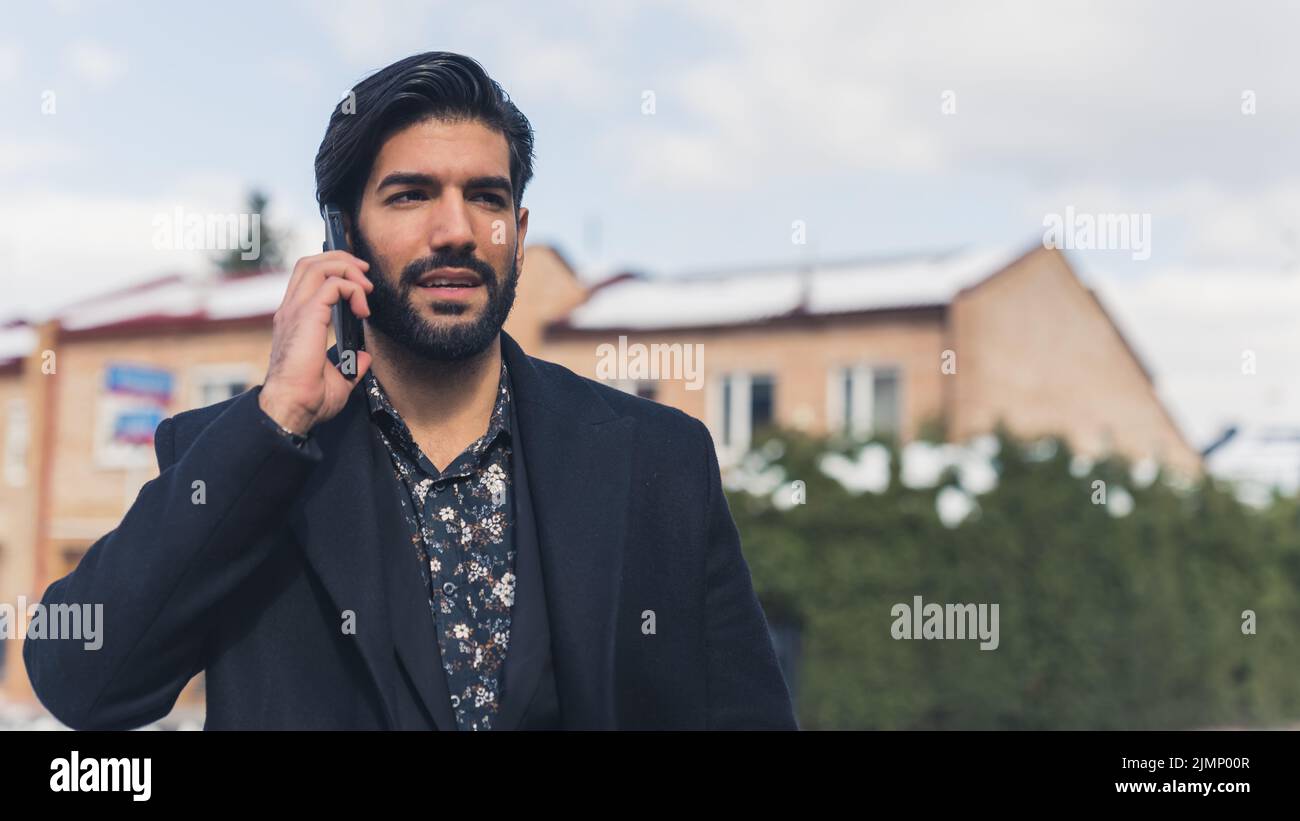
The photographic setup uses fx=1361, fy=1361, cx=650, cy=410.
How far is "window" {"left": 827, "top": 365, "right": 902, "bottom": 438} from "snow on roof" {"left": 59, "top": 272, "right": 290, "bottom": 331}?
40.9 ft

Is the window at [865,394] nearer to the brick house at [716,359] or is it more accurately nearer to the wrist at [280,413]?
the brick house at [716,359]

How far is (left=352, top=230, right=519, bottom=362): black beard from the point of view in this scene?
247 centimetres

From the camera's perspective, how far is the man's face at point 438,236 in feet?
8.09

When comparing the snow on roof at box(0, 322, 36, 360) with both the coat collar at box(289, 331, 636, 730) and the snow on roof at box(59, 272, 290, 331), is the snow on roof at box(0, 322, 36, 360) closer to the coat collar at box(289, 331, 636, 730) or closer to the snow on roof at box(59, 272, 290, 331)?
the snow on roof at box(59, 272, 290, 331)

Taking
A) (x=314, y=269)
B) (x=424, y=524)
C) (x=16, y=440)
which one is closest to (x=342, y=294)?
(x=314, y=269)

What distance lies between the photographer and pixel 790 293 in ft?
90.9

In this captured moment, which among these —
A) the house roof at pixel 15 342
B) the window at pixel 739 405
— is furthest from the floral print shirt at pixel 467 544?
the house roof at pixel 15 342

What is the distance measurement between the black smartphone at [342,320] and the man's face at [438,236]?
0.16 ft

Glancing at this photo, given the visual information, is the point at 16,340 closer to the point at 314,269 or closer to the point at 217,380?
the point at 217,380

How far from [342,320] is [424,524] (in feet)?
1.34

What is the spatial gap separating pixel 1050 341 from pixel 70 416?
22715 millimetres

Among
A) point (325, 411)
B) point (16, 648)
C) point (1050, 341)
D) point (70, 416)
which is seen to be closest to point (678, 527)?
point (325, 411)

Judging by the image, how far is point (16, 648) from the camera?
33406 mm
